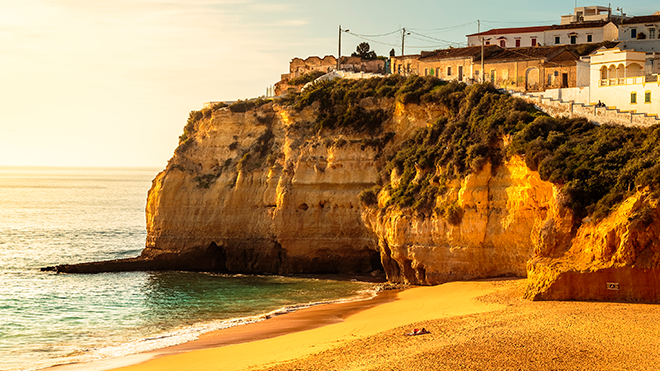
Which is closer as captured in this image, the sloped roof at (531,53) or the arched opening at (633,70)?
the arched opening at (633,70)

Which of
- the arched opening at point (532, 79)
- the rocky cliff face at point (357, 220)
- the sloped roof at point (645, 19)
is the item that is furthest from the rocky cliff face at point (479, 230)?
the sloped roof at point (645, 19)

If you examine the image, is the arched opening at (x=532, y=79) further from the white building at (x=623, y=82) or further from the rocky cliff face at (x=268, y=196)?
the rocky cliff face at (x=268, y=196)

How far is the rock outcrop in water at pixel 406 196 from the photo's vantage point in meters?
26.5

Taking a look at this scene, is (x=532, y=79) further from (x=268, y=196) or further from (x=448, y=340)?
(x=448, y=340)

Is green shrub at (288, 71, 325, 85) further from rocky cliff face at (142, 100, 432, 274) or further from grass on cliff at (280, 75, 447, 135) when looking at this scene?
rocky cliff face at (142, 100, 432, 274)

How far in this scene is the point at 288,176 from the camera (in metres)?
44.8

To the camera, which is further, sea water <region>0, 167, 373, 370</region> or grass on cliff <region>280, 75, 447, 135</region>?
grass on cliff <region>280, 75, 447, 135</region>

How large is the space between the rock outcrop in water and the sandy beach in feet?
7.23

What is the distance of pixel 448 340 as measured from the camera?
22172mm

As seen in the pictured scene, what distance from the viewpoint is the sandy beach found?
19.7 meters

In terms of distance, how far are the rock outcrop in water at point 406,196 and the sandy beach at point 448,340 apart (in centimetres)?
220

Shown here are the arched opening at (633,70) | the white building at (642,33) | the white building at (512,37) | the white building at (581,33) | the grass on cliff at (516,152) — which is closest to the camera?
the grass on cliff at (516,152)

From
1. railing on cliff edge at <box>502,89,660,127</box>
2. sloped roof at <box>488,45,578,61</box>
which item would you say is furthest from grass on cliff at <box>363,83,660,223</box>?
sloped roof at <box>488,45,578,61</box>

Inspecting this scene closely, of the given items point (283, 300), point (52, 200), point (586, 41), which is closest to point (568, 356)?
point (283, 300)
